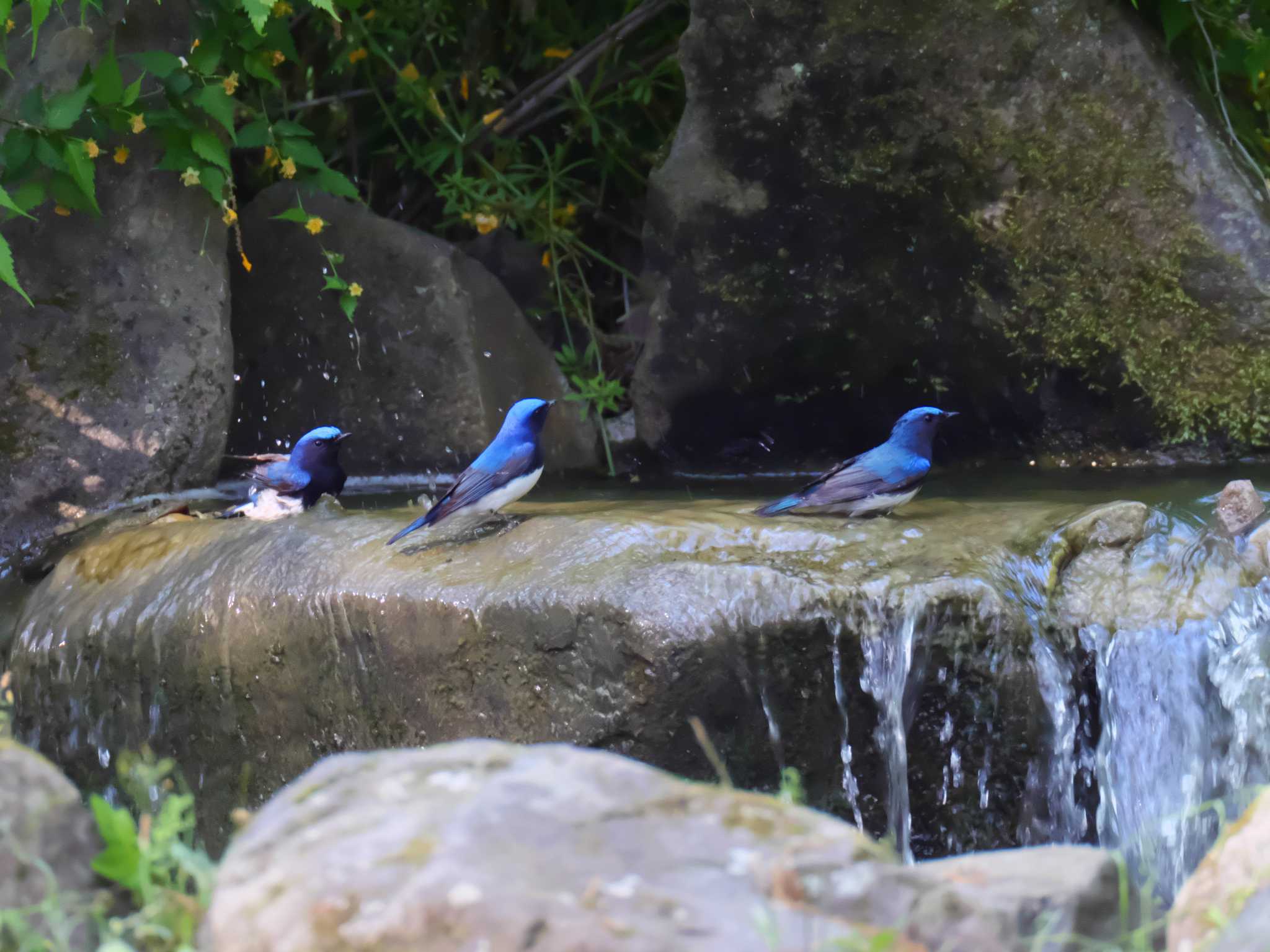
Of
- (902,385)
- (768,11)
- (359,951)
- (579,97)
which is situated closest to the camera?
(359,951)

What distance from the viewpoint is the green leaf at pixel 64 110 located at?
176 inches

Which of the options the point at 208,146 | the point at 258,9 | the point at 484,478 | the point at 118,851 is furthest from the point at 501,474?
the point at 208,146

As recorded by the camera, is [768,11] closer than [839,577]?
No

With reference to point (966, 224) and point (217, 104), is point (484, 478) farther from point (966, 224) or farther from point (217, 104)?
point (966, 224)

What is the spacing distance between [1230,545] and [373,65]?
491 centimetres

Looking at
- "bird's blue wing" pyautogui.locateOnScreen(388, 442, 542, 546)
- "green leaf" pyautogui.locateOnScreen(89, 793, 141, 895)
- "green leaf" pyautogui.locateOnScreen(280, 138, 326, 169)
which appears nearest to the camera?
"green leaf" pyautogui.locateOnScreen(89, 793, 141, 895)

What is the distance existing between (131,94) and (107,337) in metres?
0.95

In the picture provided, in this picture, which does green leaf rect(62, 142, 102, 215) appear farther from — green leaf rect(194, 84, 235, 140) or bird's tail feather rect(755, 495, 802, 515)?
bird's tail feather rect(755, 495, 802, 515)

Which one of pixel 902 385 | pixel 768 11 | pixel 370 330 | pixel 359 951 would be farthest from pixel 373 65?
pixel 359 951

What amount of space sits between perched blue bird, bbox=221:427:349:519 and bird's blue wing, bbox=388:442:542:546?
90 cm

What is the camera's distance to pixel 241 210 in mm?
5887

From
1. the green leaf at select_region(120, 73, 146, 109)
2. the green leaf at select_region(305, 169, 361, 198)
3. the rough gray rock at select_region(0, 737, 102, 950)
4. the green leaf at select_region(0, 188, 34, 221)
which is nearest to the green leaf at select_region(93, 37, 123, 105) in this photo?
the green leaf at select_region(120, 73, 146, 109)

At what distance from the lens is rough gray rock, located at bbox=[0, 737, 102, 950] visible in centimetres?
185

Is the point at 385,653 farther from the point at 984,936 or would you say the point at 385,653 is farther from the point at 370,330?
the point at 370,330
